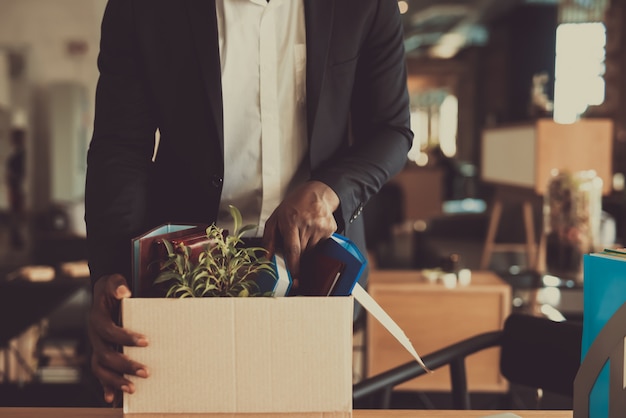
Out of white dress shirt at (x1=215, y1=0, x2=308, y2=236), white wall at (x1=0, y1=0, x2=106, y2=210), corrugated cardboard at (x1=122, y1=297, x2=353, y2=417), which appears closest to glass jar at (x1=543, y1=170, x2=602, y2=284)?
white dress shirt at (x1=215, y1=0, x2=308, y2=236)

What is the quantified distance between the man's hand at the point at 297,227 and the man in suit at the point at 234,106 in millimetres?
190

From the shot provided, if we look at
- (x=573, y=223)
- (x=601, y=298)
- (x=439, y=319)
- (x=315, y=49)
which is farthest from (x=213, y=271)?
(x=439, y=319)

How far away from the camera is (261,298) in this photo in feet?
2.28

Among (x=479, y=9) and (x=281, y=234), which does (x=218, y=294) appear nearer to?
(x=281, y=234)

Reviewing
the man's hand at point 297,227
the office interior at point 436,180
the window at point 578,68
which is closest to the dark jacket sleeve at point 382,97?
the man's hand at point 297,227

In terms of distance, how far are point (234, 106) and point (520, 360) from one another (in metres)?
0.71

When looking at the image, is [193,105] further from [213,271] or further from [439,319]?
[439,319]

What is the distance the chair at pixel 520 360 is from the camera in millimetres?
1271

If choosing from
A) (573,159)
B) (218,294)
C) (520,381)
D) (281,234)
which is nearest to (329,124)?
(281,234)

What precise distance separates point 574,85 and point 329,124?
7.60 meters

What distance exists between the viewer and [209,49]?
1095 millimetres

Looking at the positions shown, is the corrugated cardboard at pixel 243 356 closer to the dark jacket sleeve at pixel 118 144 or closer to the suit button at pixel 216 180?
the dark jacket sleeve at pixel 118 144

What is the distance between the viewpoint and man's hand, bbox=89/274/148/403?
72cm

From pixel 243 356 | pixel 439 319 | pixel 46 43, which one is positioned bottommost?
pixel 439 319
